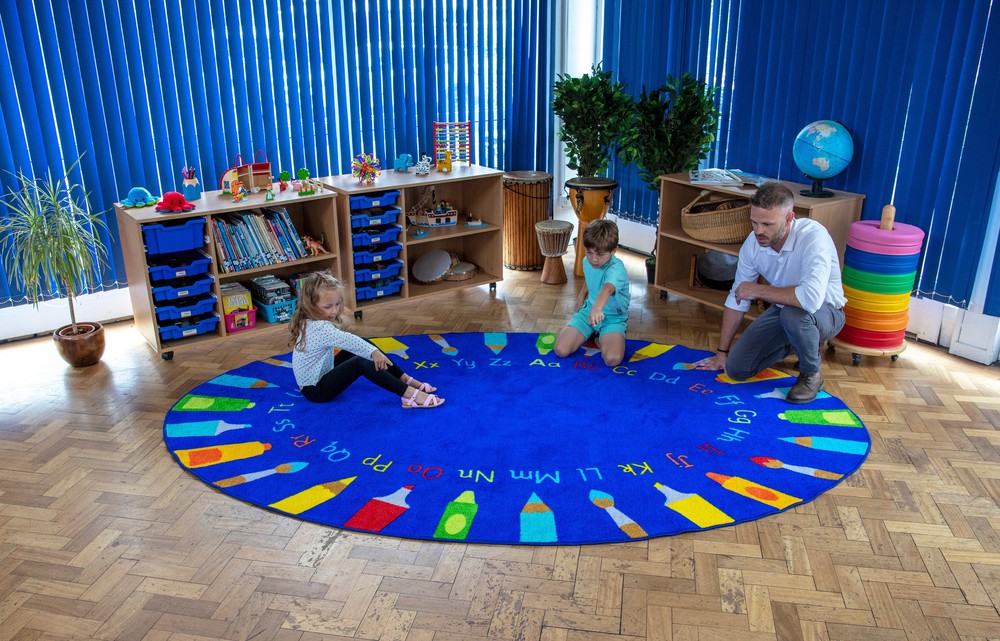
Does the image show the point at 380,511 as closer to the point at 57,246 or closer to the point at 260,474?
the point at 260,474

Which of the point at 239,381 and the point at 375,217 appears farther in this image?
the point at 375,217

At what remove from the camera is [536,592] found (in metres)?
2.70

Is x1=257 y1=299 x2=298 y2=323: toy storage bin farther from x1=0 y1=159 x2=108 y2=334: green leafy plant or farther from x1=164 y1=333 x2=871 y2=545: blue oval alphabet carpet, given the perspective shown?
x1=0 y1=159 x2=108 y2=334: green leafy plant

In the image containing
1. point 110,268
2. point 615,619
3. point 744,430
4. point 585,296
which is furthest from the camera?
point 110,268

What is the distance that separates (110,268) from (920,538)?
469 centimetres

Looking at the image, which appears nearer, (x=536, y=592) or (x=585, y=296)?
(x=536, y=592)

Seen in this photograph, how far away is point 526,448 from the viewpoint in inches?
140

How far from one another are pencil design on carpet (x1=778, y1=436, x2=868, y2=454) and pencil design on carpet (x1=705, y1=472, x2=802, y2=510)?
0.45m

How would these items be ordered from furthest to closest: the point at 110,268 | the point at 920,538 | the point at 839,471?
the point at 110,268, the point at 839,471, the point at 920,538

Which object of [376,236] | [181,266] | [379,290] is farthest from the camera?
[379,290]

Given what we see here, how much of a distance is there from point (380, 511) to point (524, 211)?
3.51 m

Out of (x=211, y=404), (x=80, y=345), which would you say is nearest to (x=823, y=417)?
(x=211, y=404)

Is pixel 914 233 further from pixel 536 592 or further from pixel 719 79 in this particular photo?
pixel 536 592

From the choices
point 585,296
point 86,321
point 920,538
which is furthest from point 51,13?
point 920,538
